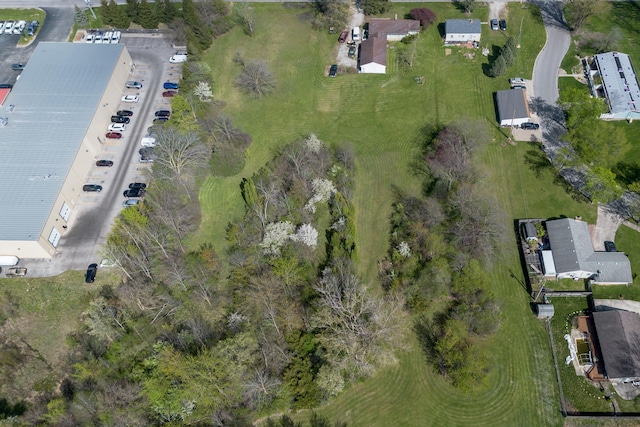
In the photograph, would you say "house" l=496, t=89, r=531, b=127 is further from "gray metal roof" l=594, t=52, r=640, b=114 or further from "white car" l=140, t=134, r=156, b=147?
"white car" l=140, t=134, r=156, b=147

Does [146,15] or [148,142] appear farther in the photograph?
[146,15]

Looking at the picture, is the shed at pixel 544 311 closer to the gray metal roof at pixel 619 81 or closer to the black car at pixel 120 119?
the gray metal roof at pixel 619 81

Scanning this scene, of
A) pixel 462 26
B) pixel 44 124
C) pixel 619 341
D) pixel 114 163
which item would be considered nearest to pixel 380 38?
pixel 462 26

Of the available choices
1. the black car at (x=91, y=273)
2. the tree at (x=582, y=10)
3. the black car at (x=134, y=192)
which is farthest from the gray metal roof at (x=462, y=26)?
the black car at (x=91, y=273)

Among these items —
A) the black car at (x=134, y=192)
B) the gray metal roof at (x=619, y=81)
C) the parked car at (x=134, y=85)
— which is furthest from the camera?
the parked car at (x=134, y=85)

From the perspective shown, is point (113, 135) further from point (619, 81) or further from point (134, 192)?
point (619, 81)

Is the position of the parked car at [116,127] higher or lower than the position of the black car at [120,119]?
lower
